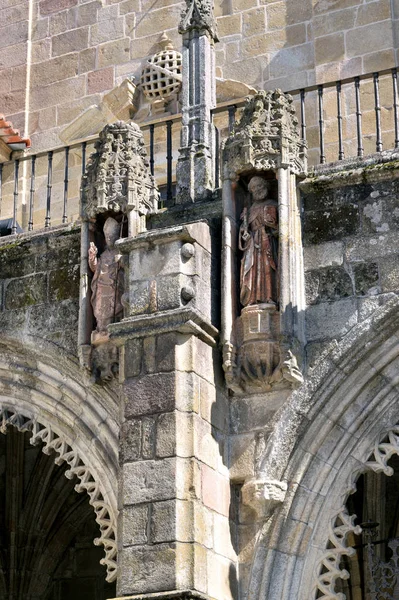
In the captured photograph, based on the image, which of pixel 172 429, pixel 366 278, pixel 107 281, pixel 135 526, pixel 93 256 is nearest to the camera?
pixel 135 526

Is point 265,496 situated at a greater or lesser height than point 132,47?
lesser

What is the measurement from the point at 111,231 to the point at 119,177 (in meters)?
0.37

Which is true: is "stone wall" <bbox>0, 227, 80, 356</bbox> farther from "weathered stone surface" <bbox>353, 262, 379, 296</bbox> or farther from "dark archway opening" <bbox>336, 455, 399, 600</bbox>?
"dark archway opening" <bbox>336, 455, 399, 600</bbox>

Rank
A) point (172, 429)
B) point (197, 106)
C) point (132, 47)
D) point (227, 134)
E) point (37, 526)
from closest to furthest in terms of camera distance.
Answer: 1. point (172, 429)
2. point (197, 106)
3. point (227, 134)
4. point (37, 526)
5. point (132, 47)

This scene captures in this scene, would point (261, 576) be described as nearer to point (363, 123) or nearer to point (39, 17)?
point (363, 123)

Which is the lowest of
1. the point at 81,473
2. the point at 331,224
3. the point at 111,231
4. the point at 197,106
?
the point at 81,473

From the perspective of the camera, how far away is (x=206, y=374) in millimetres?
8867

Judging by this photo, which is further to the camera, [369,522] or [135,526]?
[369,522]

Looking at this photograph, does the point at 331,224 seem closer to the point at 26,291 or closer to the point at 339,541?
the point at 339,541

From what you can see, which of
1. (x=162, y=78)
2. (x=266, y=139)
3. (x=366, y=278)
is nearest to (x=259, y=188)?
(x=266, y=139)

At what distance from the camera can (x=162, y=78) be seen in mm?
12773

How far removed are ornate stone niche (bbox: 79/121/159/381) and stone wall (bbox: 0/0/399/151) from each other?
2.95 metres

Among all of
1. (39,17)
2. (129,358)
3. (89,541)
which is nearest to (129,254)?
(129,358)

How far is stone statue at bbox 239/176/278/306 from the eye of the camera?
356 inches
